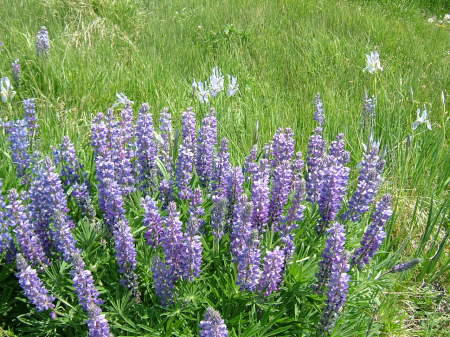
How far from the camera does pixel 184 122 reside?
2812 millimetres

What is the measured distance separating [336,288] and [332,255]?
13 centimetres

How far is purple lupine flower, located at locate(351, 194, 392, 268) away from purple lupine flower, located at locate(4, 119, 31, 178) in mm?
1797

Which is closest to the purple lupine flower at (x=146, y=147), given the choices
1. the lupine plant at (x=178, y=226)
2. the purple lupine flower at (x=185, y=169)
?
the lupine plant at (x=178, y=226)

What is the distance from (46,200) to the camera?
7.45 ft

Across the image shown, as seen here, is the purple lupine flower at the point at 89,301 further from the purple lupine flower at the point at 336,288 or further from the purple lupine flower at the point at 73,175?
the purple lupine flower at the point at 336,288

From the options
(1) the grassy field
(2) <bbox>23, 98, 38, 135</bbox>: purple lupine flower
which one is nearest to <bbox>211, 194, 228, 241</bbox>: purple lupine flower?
(1) the grassy field

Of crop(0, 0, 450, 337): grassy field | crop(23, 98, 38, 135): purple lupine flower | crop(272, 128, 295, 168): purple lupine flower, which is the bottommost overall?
crop(0, 0, 450, 337): grassy field

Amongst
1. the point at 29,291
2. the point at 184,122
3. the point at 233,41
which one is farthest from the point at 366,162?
the point at 233,41

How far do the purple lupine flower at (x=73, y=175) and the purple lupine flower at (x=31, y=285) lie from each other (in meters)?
0.50

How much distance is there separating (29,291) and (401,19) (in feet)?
23.4

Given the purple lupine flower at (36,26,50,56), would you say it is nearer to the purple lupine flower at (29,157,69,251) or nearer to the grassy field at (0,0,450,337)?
the grassy field at (0,0,450,337)

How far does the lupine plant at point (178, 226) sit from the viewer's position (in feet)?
6.73

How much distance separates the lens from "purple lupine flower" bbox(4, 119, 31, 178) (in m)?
2.65

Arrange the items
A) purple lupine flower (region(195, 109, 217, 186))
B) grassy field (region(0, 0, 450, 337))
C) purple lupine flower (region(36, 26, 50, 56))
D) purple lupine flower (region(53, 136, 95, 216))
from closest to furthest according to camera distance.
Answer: purple lupine flower (region(53, 136, 95, 216)), purple lupine flower (region(195, 109, 217, 186)), grassy field (region(0, 0, 450, 337)), purple lupine flower (region(36, 26, 50, 56))
